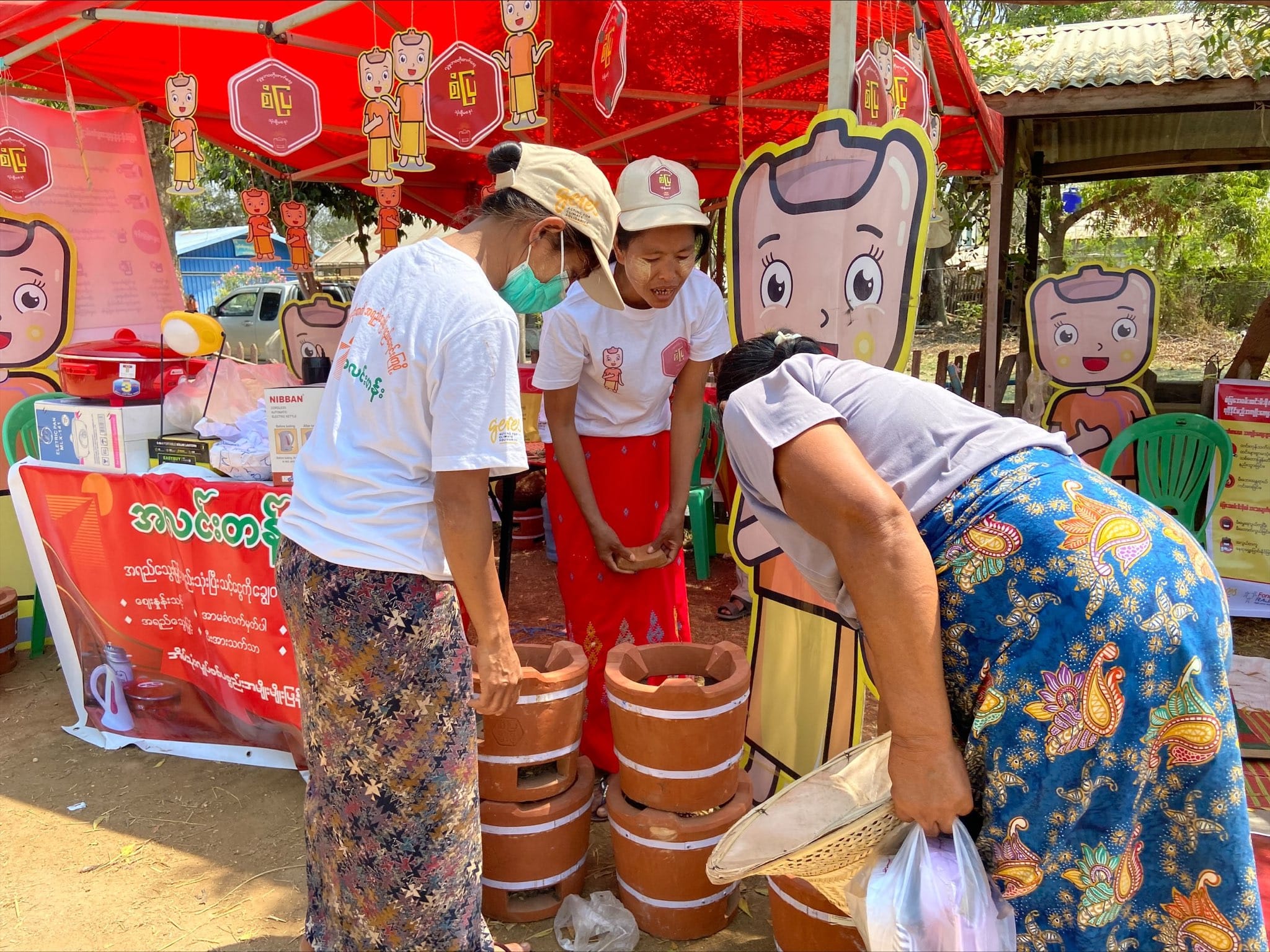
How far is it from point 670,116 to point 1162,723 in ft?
16.5

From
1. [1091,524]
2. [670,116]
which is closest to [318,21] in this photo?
[670,116]

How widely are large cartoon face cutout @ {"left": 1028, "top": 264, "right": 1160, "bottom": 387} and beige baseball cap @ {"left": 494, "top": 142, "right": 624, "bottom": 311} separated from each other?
12.5ft

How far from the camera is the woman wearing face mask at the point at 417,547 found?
5.04ft

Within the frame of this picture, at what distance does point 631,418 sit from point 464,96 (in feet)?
6.56

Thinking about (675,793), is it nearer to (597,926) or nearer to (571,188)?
(597,926)

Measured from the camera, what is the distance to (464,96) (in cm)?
377

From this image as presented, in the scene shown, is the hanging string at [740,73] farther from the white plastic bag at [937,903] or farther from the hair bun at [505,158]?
the white plastic bag at [937,903]

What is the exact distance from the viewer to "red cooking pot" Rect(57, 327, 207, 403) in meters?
3.26

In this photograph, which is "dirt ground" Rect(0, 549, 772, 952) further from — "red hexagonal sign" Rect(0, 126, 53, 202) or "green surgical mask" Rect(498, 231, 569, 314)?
"red hexagonal sign" Rect(0, 126, 53, 202)

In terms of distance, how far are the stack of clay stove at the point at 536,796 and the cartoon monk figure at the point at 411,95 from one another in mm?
2683

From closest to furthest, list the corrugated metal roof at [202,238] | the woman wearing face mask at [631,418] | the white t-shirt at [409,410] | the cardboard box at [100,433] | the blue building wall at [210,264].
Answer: the white t-shirt at [409,410]
the woman wearing face mask at [631,418]
the cardboard box at [100,433]
the corrugated metal roof at [202,238]
the blue building wall at [210,264]

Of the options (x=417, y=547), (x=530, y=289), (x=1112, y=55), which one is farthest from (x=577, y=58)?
(x=1112, y=55)

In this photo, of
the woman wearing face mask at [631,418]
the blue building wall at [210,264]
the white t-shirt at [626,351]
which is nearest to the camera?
the woman wearing face mask at [631,418]

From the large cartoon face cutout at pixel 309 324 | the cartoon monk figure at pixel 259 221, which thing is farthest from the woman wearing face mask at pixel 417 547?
the cartoon monk figure at pixel 259 221
